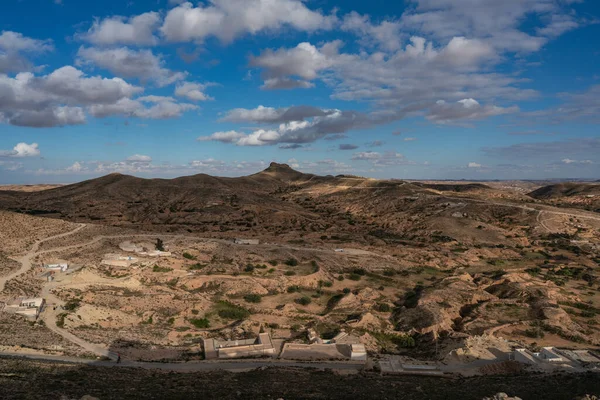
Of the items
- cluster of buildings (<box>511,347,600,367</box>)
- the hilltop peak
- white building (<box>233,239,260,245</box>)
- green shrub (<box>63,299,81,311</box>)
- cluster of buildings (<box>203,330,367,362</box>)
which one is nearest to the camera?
cluster of buildings (<box>511,347,600,367</box>)

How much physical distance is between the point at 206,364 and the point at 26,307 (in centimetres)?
1224

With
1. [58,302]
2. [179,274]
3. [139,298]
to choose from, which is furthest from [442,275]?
[58,302]

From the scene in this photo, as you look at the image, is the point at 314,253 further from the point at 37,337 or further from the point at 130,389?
the point at 130,389

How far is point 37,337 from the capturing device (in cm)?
2147

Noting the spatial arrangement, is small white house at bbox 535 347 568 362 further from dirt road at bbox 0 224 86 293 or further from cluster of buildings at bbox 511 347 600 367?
dirt road at bbox 0 224 86 293

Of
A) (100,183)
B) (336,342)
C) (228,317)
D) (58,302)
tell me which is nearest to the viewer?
(336,342)

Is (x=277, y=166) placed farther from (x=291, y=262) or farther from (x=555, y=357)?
(x=555, y=357)

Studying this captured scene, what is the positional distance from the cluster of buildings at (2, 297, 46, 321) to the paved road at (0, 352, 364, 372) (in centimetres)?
598

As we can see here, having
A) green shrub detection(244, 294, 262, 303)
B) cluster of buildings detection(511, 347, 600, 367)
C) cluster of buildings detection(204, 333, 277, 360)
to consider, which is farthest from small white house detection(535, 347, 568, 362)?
green shrub detection(244, 294, 262, 303)

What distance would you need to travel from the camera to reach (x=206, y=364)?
824 inches

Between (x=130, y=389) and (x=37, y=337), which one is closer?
(x=130, y=389)

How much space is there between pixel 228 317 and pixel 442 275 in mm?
22489

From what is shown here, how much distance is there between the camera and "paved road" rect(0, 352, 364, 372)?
19.0 meters

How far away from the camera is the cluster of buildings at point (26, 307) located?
24.2 meters
